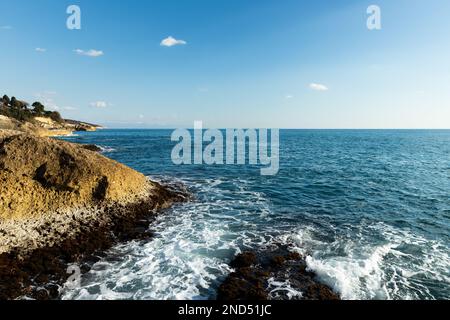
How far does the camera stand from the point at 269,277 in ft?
43.1

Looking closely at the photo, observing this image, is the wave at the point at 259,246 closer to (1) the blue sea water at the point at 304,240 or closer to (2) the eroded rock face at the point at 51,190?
(1) the blue sea water at the point at 304,240

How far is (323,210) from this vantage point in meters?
23.4

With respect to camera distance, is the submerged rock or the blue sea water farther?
the submerged rock

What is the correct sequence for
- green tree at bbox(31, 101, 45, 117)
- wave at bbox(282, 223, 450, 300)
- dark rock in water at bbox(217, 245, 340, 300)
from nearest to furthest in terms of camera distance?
dark rock in water at bbox(217, 245, 340, 300) → wave at bbox(282, 223, 450, 300) → green tree at bbox(31, 101, 45, 117)

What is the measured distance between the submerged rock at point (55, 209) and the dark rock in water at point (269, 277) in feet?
24.2

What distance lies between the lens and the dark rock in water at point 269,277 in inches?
465

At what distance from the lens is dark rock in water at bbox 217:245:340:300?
38.8ft

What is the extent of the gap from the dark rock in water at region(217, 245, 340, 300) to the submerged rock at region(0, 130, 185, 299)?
7.39 meters

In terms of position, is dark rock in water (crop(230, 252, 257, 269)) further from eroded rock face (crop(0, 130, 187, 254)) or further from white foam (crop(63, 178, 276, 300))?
eroded rock face (crop(0, 130, 187, 254))

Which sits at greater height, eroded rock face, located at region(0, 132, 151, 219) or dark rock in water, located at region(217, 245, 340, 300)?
eroded rock face, located at region(0, 132, 151, 219)

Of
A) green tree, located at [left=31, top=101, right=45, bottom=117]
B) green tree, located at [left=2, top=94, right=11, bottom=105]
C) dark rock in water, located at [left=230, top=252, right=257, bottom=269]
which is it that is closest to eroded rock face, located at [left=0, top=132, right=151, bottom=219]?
dark rock in water, located at [left=230, top=252, right=257, bottom=269]
